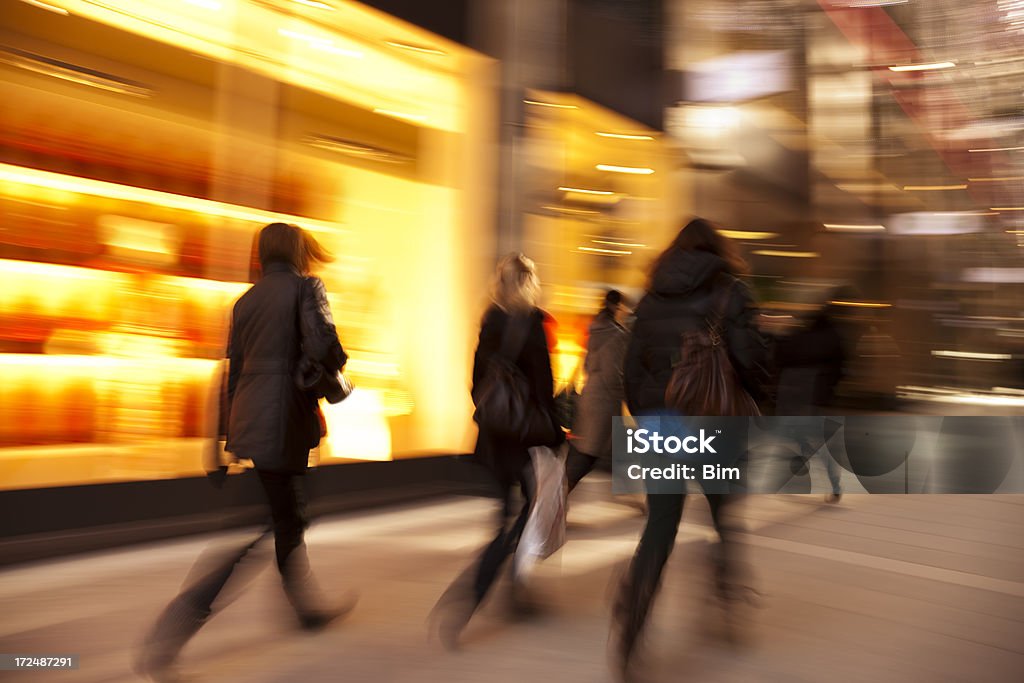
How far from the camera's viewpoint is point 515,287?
3.25m

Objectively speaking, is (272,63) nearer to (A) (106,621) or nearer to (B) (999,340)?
(A) (106,621)

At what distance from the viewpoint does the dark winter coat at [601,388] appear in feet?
14.9

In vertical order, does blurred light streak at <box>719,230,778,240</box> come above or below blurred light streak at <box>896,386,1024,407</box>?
above

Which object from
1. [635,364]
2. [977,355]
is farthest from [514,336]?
[977,355]

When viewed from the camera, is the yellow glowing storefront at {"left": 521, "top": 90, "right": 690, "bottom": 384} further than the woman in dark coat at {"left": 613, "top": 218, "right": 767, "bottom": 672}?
Yes

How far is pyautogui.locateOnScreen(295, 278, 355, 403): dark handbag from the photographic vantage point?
9.16 feet

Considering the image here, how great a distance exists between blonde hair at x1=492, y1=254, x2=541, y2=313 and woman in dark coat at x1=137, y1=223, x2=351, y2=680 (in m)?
0.74

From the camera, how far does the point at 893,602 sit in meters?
3.97

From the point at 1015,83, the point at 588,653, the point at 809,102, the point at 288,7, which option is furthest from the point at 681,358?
the point at 809,102

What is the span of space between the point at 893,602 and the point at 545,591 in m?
1.78

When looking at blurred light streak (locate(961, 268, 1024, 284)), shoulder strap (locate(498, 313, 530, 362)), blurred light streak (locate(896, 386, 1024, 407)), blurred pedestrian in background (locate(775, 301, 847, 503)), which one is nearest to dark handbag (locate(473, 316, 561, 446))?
shoulder strap (locate(498, 313, 530, 362))

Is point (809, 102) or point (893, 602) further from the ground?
point (809, 102)

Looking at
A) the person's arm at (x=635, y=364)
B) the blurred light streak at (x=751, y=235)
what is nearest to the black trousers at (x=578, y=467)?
the person's arm at (x=635, y=364)

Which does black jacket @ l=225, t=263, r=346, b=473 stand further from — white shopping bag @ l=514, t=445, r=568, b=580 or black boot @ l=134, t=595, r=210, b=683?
white shopping bag @ l=514, t=445, r=568, b=580
